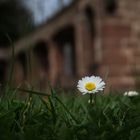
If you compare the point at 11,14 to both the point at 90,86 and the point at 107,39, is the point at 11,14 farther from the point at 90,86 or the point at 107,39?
the point at 90,86

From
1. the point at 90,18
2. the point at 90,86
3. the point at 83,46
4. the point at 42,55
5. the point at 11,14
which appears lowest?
the point at 90,86

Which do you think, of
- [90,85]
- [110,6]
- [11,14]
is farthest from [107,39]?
[11,14]

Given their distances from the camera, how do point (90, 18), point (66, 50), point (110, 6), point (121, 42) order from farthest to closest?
point (66, 50) < point (90, 18) < point (110, 6) < point (121, 42)

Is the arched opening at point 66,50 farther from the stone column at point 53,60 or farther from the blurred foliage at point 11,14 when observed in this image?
the blurred foliage at point 11,14

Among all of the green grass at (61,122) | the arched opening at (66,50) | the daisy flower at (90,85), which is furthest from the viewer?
the arched opening at (66,50)

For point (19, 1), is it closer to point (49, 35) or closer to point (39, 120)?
point (49, 35)

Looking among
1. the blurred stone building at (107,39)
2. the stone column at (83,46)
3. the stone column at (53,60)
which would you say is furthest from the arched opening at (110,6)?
the stone column at (53,60)
